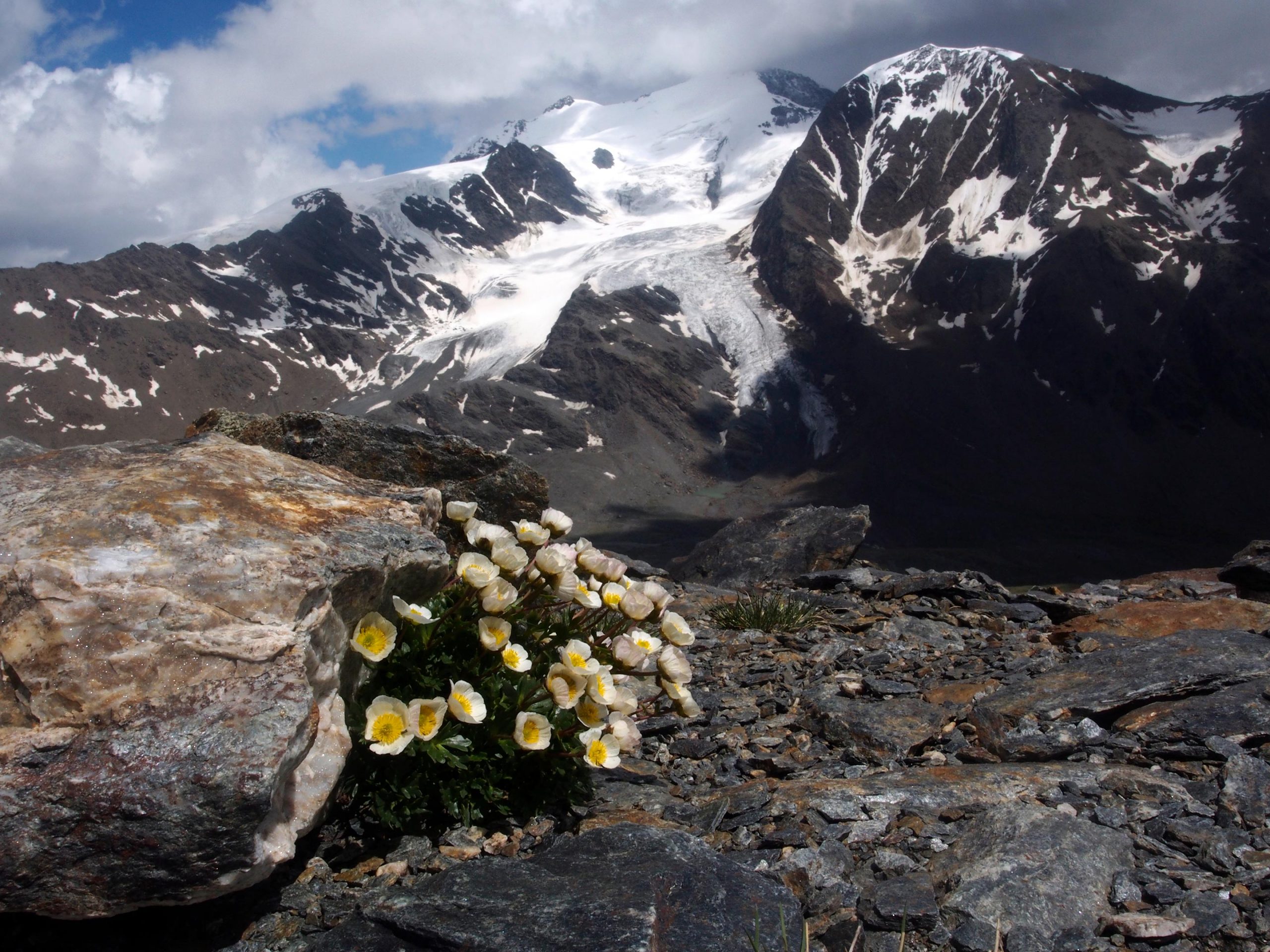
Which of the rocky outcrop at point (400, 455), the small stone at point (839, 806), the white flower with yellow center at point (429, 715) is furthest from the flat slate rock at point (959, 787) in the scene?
the rocky outcrop at point (400, 455)

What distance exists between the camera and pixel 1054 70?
16950cm

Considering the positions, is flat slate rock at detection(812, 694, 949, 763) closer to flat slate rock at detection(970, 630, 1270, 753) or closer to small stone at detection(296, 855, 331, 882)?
flat slate rock at detection(970, 630, 1270, 753)

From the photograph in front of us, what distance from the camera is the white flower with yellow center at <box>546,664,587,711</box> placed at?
3.79 metres

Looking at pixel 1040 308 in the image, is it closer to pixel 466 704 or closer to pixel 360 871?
pixel 466 704

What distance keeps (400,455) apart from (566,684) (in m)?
6.04

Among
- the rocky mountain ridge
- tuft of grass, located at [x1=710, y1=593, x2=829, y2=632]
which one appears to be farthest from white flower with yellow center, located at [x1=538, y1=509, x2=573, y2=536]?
the rocky mountain ridge

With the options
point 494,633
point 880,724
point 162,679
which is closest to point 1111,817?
point 880,724

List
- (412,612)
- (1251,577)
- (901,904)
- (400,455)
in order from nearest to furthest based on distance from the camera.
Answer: (901,904)
(412,612)
(400,455)
(1251,577)

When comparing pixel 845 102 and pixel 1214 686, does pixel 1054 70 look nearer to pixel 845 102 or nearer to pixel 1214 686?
pixel 845 102

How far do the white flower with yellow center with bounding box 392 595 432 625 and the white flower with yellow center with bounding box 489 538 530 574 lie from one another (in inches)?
16.6

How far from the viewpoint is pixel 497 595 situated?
390cm

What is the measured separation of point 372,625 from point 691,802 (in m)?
2.12

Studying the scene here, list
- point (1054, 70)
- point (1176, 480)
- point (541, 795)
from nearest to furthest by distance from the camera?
point (541, 795) → point (1176, 480) → point (1054, 70)

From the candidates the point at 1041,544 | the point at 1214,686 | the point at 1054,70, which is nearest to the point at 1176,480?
the point at 1041,544
